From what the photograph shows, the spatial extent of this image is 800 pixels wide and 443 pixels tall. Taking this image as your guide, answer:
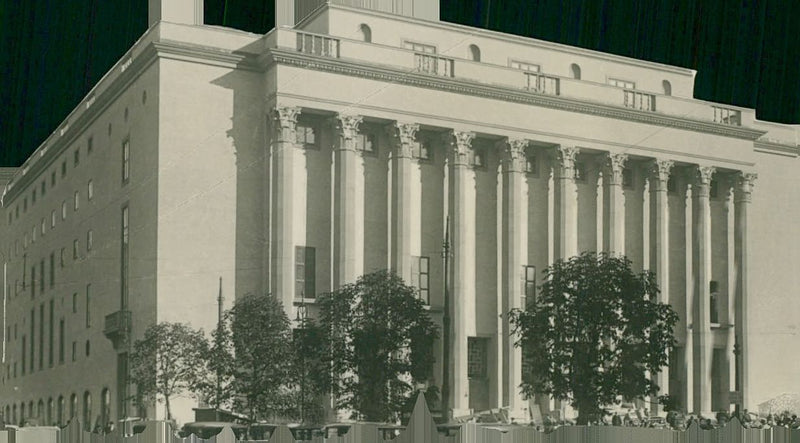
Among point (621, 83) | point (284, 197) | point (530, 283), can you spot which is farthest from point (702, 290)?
point (284, 197)

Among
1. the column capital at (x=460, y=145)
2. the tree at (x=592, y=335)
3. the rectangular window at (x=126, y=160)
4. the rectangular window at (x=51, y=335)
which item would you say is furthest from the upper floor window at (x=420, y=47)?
the rectangular window at (x=51, y=335)

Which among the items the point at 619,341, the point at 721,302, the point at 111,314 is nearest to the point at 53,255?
the point at 111,314

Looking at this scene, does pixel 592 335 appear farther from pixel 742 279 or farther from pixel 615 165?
pixel 742 279

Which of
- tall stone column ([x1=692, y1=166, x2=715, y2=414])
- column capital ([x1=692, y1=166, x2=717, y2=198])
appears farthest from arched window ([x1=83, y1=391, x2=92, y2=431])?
column capital ([x1=692, y1=166, x2=717, y2=198])

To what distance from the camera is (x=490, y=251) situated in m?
19.5

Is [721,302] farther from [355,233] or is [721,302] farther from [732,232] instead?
[355,233]

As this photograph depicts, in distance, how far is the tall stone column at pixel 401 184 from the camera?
18.6 metres

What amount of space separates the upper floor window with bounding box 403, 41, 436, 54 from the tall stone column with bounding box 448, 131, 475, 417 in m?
1.34

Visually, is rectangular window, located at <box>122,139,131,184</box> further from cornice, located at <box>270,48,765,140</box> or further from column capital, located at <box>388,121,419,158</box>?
column capital, located at <box>388,121,419,158</box>

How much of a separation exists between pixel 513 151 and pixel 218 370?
20.0ft

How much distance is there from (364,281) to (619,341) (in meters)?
3.92

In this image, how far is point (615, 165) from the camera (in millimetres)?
19859

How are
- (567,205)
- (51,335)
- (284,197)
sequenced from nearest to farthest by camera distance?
(284,197)
(51,335)
(567,205)

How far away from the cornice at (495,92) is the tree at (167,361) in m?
4.21
